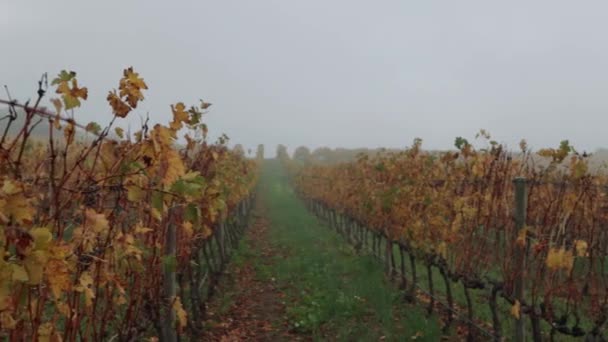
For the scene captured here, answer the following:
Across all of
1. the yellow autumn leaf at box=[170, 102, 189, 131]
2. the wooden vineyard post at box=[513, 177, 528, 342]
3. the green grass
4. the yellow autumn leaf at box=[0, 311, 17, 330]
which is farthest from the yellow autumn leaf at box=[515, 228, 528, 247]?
the yellow autumn leaf at box=[0, 311, 17, 330]

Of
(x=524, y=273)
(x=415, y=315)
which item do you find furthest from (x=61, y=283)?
(x=415, y=315)

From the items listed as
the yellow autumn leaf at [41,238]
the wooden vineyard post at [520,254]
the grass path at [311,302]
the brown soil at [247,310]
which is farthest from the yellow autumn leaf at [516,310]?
the yellow autumn leaf at [41,238]

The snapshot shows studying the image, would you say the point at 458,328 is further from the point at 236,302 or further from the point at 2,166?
the point at 2,166

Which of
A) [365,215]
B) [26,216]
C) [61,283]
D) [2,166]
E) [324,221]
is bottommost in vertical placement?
[324,221]

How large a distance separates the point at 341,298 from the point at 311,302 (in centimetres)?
45

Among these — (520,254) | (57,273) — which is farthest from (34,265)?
(520,254)

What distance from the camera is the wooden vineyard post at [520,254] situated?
448 cm

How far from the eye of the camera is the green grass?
5973 mm

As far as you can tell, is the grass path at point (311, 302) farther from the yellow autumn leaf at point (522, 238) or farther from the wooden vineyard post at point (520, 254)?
the yellow autumn leaf at point (522, 238)

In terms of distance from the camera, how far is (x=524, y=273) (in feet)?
14.8

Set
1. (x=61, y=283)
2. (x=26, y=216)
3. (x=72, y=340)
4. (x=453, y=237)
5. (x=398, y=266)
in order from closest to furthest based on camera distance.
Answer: (x=26, y=216) < (x=61, y=283) < (x=72, y=340) < (x=453, y=237) < (x=398, y=266)

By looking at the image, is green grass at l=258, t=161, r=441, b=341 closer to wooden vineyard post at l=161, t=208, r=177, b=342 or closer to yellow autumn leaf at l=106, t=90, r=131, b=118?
wooden vineyard post at l=161, t=208, r=177, b=342

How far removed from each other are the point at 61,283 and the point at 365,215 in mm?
8870

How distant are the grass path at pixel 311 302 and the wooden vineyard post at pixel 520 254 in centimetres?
125
